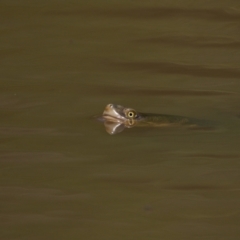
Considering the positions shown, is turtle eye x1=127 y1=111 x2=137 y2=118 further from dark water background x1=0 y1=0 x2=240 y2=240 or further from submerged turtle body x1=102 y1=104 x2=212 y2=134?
dark water background x1=0 y1=0 x2=240 y2=240

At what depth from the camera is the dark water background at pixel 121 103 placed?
3.13 meters

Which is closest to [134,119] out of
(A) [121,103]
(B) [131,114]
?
(B) [131,114]

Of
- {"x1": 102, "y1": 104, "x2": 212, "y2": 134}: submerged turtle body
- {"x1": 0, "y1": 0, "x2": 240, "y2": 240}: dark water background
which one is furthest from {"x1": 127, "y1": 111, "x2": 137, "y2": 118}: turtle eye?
{"x1": 0, "y1": 0, "x2": 240, "y2": 240}: dark water background

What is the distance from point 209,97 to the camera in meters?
4.70

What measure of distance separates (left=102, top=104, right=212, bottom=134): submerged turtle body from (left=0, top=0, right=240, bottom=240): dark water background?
7 centimetres

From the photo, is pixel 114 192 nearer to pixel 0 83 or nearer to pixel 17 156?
pixel 17 156

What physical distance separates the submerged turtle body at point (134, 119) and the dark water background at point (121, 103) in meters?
0.07

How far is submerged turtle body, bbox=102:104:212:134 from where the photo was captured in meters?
4.20

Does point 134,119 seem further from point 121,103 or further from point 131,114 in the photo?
point 121,103

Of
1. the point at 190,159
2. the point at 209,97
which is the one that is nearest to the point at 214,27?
the point at 209,97

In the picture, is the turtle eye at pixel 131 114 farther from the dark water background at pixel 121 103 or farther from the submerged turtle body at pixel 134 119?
the dark water background at pixel 121 103

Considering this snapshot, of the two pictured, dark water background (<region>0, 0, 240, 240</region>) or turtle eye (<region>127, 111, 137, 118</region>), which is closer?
dark water background (<region>0, 0, 240, 240</region>)

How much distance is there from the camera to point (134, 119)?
14.0ft

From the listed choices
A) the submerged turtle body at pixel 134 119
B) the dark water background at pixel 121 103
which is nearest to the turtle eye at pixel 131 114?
the submerged turtle body at pixel 134 119
